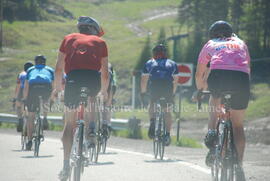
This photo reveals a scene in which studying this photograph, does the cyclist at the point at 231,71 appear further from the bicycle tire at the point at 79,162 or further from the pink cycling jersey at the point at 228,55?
the bicycle tire at the point at 79,162

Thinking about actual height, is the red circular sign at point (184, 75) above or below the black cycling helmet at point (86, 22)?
above

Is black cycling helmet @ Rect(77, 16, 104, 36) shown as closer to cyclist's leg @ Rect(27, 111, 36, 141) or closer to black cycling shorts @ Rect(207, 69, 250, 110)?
black cycling shorts @ Rect(207, 69, 250, 110)

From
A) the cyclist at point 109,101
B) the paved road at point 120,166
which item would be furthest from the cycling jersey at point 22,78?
the cyclist at point 109,101

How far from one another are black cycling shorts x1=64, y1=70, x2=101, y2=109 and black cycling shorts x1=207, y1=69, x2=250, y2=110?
1343 mm

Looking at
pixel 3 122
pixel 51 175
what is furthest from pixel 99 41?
pixel 3 122

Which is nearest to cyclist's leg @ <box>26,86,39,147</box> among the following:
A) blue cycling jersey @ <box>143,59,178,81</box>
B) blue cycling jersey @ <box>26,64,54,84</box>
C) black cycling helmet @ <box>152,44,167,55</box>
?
blue cycling jersey @ <box>26,64,54,84</box>

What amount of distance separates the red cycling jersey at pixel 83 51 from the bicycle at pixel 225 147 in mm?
1268

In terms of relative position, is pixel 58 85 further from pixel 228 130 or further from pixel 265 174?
pixel 265 174

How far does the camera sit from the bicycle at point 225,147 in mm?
8219

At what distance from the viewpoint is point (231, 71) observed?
8.65 meters

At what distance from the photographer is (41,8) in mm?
126750

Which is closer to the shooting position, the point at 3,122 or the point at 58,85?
the point at 58,85

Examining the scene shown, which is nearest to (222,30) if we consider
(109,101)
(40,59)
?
(109,101)

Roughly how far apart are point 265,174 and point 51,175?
3016 millimetres
